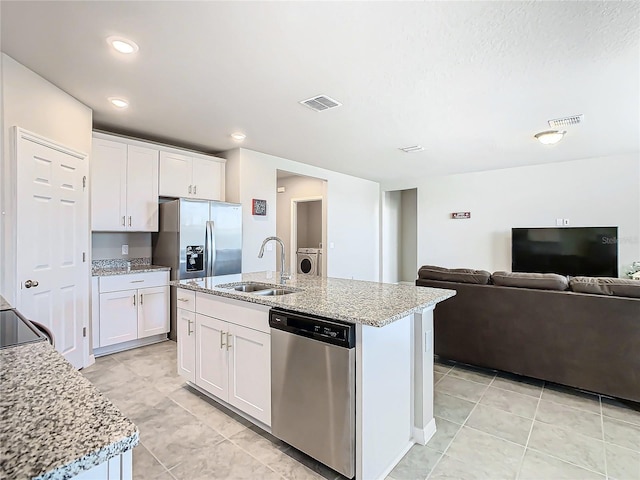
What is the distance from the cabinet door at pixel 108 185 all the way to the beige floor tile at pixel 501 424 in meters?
4.05

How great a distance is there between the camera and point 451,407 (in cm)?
251

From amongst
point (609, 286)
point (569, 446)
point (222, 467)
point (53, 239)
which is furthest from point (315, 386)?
point (53, 239)

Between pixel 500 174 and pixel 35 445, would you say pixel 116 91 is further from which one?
pixel 500 174

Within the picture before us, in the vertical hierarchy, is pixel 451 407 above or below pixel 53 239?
below

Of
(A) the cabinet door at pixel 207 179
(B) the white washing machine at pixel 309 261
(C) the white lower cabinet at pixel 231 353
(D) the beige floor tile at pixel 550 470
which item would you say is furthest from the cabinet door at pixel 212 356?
(B) the white washing machine at pixel 309 261

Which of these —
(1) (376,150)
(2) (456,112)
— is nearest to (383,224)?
(1) (376,150)

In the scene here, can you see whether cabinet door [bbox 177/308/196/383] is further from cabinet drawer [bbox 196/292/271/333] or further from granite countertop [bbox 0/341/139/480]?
granite countertop [bbox 0/341/139/480]

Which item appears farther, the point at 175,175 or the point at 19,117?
the point at 175,175

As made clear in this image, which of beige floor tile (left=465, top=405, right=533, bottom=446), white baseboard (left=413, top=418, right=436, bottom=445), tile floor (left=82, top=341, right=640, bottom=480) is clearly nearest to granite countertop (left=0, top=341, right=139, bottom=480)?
tile floor (left=82, top=341, right=640, bottom=480)

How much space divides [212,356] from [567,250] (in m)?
5.70

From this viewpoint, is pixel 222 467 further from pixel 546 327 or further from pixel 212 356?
pixel 546 327

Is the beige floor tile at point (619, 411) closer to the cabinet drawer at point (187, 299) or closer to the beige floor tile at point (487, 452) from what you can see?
the beige floor tile at point (487, 452)

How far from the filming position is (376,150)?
4852 mm

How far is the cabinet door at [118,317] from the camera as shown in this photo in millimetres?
3564
